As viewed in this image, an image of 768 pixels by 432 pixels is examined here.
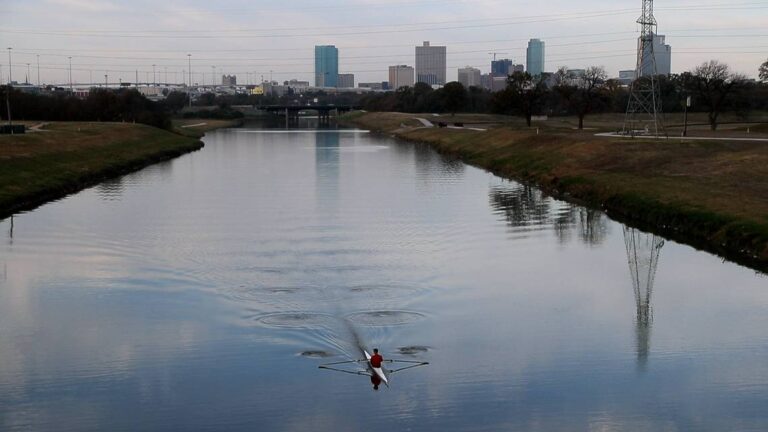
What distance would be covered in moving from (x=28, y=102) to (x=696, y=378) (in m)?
110

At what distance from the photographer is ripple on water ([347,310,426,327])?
70.1ft

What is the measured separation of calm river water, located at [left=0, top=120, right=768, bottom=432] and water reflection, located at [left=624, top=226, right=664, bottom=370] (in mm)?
87

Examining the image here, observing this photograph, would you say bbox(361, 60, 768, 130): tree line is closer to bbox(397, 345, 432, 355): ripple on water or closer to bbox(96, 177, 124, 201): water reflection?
bbox(96, 177, 124, 201): water reflection

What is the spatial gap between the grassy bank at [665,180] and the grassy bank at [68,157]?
2517 cm

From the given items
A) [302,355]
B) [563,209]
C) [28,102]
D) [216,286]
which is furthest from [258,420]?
[28,102]

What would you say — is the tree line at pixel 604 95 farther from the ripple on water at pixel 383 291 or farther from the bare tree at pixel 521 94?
the ripple on water at pixel 383 291

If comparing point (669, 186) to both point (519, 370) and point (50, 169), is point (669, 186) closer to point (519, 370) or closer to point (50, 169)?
point (519, 370)

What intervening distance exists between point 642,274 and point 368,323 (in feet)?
32.8

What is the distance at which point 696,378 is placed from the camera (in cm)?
1770

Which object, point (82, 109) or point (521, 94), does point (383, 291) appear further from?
point (82, 109)

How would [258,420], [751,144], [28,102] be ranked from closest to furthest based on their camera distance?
[258,420], [751,144], [28,102]

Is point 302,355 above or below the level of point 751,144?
below

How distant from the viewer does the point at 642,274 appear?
27.5m

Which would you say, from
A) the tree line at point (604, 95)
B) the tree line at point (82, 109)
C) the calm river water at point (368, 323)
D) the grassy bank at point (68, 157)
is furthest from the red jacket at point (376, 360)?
the tree line at point (82, 109)
